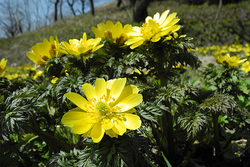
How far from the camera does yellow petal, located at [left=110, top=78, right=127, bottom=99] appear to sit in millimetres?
1023

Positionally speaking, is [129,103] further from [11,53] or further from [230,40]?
[11,53]

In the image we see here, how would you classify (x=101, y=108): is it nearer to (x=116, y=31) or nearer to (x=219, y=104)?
(x=116, y=31)

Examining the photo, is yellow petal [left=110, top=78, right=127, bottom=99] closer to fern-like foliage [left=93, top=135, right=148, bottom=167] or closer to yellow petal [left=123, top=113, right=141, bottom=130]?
yellow petal [left=123, top=113, right=141, bottom=130]

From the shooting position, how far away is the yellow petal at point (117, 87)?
3.36 ft

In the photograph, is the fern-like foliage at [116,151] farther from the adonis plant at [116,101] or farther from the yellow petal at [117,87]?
the yellow petal at [117,87]

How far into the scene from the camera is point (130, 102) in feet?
3.22

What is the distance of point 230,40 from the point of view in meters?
11.6

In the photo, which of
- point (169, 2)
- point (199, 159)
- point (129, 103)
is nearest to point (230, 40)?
point (199, 159)

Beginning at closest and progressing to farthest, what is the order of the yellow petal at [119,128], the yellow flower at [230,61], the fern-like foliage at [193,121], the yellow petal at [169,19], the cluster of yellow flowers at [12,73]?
1. the yellow petal at [119,128]
2. the fern-like foliage at [193,121]
3. the yellow petal at [169,19]
4. the cluster of yellow flowers at [12,73]
5. the yellow flower at [230,61]

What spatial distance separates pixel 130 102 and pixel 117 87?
0.12 meters

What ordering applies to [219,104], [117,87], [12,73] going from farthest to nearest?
[12,73], [219,104], [117,87]

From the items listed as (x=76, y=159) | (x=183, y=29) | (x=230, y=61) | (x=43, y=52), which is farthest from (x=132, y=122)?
(x=183, y=29)

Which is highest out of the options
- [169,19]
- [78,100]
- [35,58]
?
[169,19]

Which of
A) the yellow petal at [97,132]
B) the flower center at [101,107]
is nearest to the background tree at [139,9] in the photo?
the flower center at [101,107]
